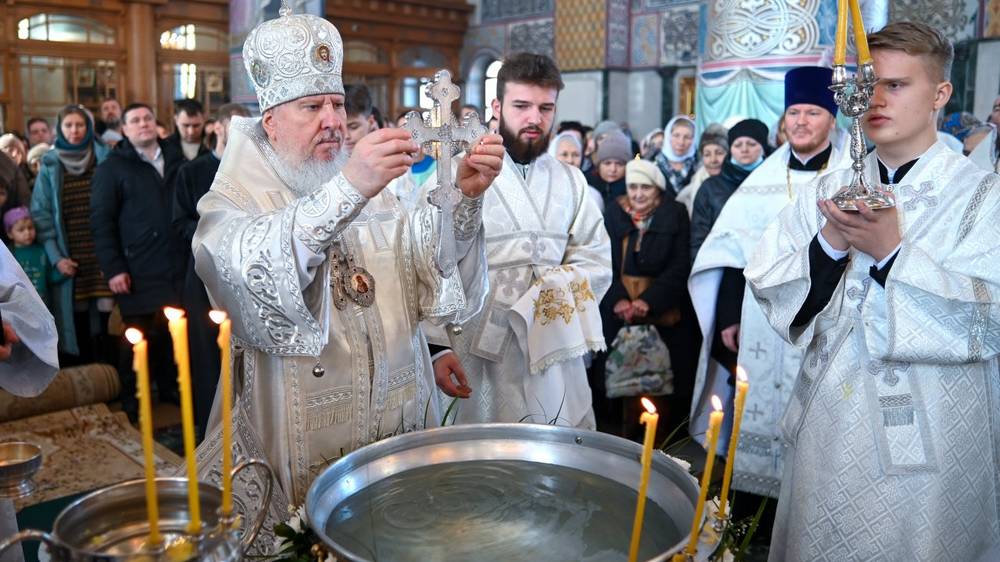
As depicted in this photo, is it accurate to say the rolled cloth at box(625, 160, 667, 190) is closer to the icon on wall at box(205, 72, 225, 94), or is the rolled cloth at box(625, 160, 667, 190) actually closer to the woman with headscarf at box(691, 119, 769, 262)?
the woman with headscarf at box(691, 119, 769, 262)

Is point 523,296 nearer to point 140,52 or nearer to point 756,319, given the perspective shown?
point 756,319

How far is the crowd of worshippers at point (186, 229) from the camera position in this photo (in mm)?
4527

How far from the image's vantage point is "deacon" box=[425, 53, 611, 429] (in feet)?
10.3

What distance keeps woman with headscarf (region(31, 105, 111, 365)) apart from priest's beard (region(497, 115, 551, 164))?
11.1ft

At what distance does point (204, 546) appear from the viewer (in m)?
0.99

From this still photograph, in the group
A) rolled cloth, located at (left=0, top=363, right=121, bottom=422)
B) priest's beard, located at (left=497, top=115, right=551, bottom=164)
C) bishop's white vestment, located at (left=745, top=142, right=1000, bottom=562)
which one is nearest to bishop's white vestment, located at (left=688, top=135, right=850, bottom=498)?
priest's beard, located at (left=497, top=115, right=551, bottom=164)

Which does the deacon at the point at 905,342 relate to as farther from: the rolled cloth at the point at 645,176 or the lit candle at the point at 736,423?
the rolled cloth at the point at 645,176

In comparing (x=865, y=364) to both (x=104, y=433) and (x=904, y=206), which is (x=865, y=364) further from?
(x=104, y=433)

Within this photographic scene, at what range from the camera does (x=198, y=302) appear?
4.52m

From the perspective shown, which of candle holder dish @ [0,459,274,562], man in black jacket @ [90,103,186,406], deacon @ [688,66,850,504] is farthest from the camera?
man in black jacket @ [90,103,186,406]

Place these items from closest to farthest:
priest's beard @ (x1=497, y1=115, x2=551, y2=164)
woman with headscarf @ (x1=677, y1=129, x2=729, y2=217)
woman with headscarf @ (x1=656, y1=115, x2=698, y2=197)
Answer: priest's beard @ (x1=497, y1=115, x2=551, y2=164) < woman with headscarf @ (x1=677, y1=129, x2=729, y2=217) < woman with headscarf @ (x1=656, y1=115, x2=698, y2=197)

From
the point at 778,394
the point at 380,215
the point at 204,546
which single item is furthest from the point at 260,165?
the point at 778,394

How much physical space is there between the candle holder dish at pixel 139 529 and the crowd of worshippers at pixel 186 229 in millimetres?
2577

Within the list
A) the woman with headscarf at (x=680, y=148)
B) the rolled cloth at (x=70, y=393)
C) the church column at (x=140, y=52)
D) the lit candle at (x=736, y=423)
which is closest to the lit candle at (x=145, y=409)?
the lit candle at (x=736, y=423)
